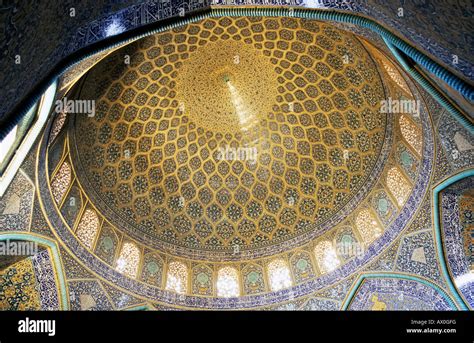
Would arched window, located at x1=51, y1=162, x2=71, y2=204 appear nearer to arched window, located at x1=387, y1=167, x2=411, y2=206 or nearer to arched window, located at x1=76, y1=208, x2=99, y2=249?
arched window, located at x1=76, y1=208, x2=99, y2=249

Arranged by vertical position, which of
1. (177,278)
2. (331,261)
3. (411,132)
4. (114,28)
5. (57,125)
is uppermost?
(57,125)

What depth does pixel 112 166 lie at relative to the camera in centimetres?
1307

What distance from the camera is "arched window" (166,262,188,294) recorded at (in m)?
12.9

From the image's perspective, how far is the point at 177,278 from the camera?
13.1 meters

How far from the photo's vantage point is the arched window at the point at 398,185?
11594 millimetres

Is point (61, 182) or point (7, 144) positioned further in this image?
point (61, 182)

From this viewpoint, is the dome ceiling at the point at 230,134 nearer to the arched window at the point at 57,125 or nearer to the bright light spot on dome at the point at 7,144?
the arched window at the point at 57,125

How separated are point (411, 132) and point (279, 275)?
16.9 ft

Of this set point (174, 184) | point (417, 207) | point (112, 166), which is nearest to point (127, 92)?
point (112, 166)

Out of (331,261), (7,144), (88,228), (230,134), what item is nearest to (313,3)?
(7,144)

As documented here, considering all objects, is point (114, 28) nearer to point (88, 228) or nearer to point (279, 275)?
point (88, 228)

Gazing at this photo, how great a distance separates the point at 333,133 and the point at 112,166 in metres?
6.13

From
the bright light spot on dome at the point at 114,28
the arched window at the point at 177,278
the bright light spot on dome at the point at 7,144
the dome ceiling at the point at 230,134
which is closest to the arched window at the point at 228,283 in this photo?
the dome ceiling at the point at 230,134

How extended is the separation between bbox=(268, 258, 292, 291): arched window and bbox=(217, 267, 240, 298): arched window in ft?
3.13
